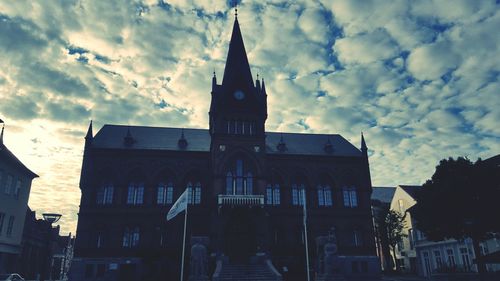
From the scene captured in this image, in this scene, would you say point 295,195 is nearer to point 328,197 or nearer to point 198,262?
point 328,197

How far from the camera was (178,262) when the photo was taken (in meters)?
39.9

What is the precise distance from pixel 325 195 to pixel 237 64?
1980 cm

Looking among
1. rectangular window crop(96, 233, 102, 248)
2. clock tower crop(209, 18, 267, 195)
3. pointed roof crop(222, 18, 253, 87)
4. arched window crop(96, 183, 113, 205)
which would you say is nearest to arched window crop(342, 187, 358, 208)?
clock tower crop(209, 18, 267, 195)

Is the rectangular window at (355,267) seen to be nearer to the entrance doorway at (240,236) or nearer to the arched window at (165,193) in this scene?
the entrance doorway at (240,236)

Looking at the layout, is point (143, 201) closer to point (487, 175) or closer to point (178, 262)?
point (178, 262)

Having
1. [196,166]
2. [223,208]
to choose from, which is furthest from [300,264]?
[196,166]

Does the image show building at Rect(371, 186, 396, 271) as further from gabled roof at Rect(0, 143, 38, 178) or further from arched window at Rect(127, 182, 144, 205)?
gabled roof at Rect(0, 143, 38, 178)

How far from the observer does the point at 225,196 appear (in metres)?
37.4

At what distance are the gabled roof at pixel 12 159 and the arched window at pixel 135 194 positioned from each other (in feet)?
39.0

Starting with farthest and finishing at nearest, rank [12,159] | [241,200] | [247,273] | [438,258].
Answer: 1. [438,258]
2. [12,159]
3. [241,200]
4. [247,273]

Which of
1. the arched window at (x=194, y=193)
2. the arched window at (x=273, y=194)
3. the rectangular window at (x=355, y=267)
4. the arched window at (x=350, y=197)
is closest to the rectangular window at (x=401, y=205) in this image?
the arched window at (x=350, y=197)

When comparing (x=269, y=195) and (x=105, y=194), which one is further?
(x=269, y=195)

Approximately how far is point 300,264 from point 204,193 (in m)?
13.8

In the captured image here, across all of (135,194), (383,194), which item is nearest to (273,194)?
(135,194)
